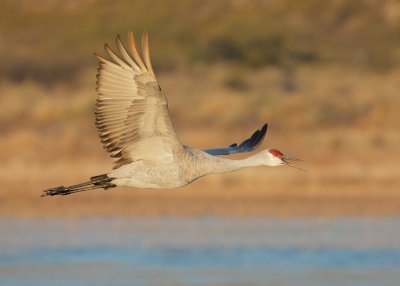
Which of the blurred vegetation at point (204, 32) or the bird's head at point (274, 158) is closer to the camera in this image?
the bird's head at point (274, 158)

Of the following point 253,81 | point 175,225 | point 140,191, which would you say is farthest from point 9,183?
point 253,81

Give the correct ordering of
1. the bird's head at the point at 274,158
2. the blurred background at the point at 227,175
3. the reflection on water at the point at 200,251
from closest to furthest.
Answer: the bird's head at the point at 274,158 < the reflection on water at the point at 200,251 < the blurred background at the point at 227,175

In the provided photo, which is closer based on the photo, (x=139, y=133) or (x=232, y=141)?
(x=139, y=133)

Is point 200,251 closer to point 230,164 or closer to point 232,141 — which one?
point 230,164

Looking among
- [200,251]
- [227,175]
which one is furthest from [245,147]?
[227,175]

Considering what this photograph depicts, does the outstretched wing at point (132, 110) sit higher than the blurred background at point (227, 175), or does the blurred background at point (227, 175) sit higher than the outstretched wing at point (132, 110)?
the blurred background at point (227, 175)

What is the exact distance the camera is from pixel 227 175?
24.2 m

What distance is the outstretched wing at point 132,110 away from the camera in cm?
1137

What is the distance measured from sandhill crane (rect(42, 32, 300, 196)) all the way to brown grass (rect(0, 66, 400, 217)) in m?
10.2

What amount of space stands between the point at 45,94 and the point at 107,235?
13315mm

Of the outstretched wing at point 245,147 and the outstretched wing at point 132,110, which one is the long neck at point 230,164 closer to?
the outstretched wing at point 132,110

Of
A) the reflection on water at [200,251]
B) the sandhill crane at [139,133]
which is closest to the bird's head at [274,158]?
the sandhill crane at [139,133]

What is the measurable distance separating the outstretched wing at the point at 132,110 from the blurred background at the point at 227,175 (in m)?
4.34

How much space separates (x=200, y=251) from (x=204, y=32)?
1198 inches
